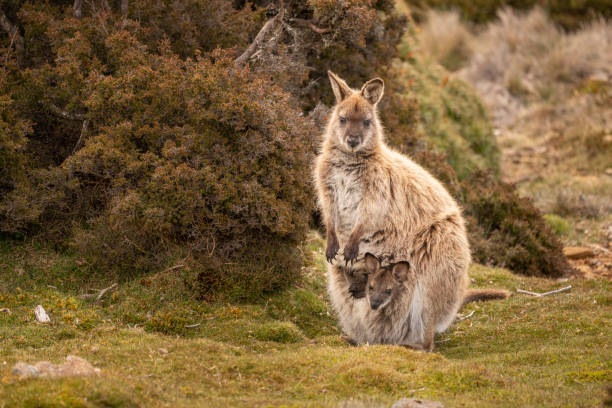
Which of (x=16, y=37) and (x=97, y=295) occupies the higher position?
(x=16, y=37)

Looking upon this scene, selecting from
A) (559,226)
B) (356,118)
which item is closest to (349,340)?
(356,118)

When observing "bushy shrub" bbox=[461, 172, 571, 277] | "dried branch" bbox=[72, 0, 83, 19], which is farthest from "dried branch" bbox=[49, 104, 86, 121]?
"bushy shrub" bbox=[461, 172, 571, 277]

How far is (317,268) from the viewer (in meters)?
9.41

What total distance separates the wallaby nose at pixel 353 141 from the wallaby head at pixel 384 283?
4.35 ft

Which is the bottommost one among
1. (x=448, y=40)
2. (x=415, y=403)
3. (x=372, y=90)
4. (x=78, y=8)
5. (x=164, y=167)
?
(x=415, y=403)

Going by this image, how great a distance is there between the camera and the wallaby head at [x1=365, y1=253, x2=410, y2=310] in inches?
279

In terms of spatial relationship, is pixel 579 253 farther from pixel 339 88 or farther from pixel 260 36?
pixel 260 36

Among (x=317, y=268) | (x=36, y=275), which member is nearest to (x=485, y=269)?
(x=317, y=268)

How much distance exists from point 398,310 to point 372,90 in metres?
2.53

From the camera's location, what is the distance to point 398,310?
7309mm

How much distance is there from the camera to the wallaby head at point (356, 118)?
24.1ft

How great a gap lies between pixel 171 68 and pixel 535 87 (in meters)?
17.2

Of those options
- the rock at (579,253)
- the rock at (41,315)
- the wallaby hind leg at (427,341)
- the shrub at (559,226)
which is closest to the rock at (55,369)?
the rock at (41,315)

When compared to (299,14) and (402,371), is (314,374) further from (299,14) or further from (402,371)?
(299,14)
